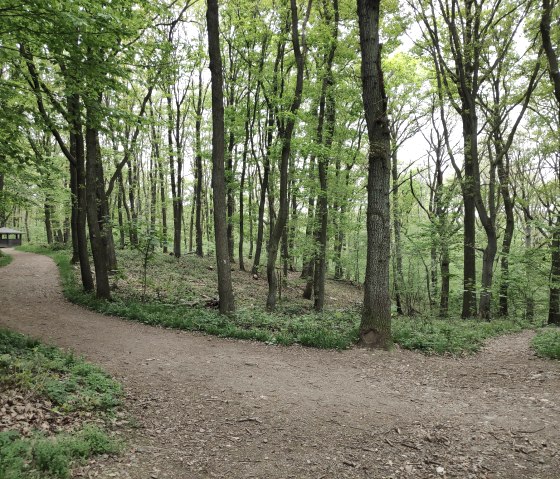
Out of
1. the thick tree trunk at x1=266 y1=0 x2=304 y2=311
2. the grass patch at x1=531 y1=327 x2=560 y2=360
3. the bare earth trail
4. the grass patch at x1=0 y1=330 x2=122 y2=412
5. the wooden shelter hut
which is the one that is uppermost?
the thick tree trunk at x1=266 y1=0 x2=304 y2=311

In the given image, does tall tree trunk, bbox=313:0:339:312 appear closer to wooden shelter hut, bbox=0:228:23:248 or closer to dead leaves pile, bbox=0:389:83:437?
dead leaves pile, bbox=0:389:83:437

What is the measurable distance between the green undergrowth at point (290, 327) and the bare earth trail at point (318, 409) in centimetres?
40

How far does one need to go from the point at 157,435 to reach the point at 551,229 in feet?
35.9

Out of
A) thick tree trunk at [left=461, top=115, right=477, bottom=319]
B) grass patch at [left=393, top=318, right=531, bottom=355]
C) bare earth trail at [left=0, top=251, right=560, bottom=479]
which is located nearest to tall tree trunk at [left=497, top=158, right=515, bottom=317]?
thick tree trunk at [left=461, top=115, right=477, bottom=319]

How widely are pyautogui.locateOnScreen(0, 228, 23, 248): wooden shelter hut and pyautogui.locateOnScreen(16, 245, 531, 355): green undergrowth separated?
32927mm

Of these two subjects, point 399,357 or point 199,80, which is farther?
point 199,80

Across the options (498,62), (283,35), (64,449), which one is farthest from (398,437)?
(498,62)

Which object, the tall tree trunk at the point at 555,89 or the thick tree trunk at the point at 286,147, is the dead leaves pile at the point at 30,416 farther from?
the tall tree trunk at the point at 555,89

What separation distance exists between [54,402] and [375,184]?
7.05 metres

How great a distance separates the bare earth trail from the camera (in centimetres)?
400

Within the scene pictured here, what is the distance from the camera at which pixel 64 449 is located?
140 inches

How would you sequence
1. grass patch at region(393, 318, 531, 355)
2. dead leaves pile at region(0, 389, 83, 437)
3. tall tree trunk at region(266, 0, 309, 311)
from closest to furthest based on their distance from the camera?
1. dead leaves pile at region(0, 389, 83, 437)
2. grass patch at region(393, 318, 531, 355)
3. tall tree trunk at region(266, 0, 309, 311)

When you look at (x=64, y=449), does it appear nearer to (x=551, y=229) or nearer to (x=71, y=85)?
(x=71, y=85)

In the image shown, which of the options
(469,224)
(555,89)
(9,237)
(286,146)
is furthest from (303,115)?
(9,237)
